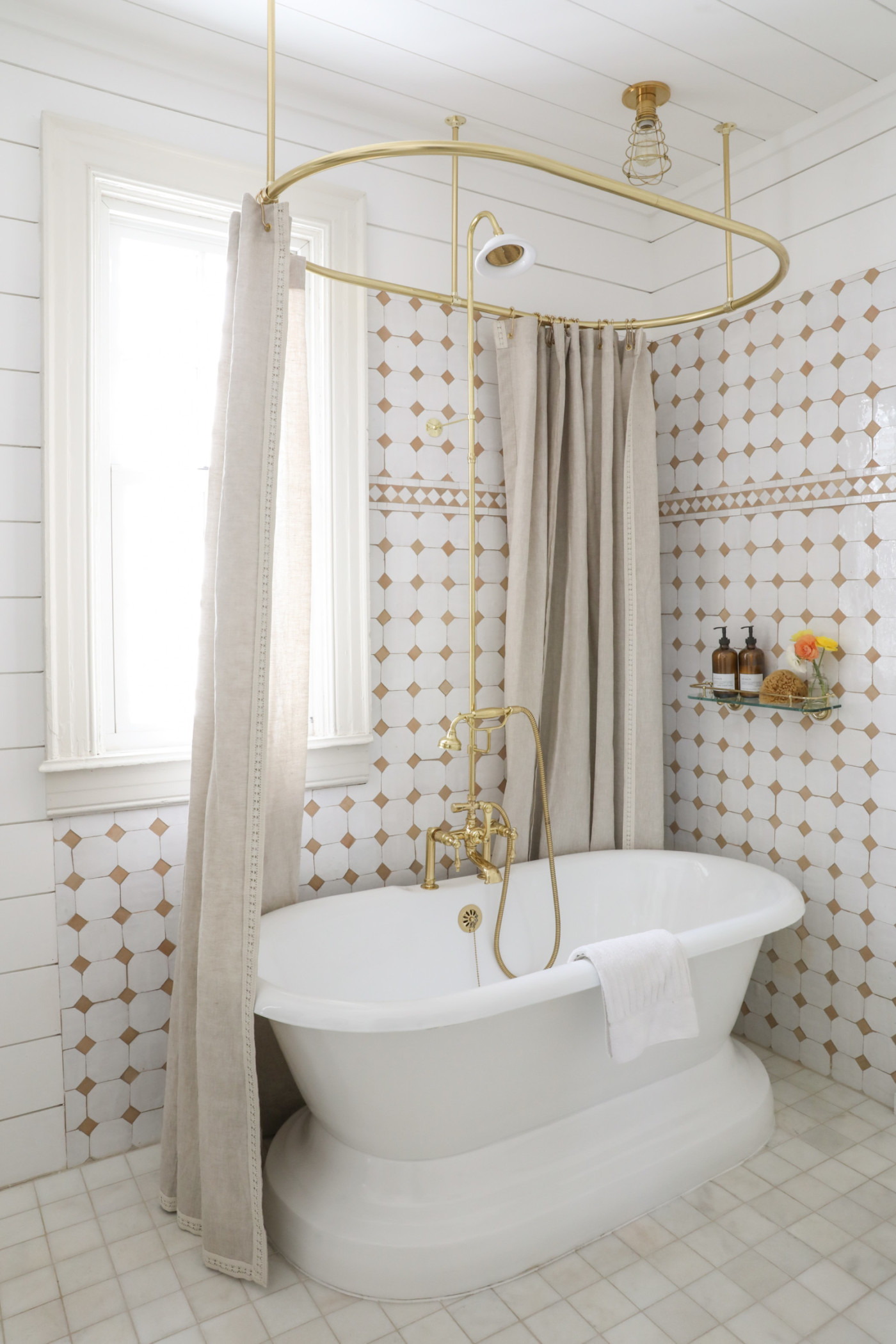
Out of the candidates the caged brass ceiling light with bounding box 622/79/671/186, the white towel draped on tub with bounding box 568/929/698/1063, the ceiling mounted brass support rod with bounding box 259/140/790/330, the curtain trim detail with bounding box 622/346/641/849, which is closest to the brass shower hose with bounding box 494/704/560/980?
the curtain trim detail with bounding box 622/346/641/849

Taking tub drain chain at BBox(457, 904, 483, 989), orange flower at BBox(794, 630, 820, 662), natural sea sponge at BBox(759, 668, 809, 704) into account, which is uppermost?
orange flower at BBox(794, 630, 820, 662)

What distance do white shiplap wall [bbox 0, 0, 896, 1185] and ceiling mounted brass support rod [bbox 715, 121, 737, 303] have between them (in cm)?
12

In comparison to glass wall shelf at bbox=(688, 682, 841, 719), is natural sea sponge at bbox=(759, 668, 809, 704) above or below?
above

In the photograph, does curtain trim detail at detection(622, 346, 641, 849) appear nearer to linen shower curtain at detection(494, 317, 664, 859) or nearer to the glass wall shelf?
linen shower curtain at detection(494, 317, 664, 859)

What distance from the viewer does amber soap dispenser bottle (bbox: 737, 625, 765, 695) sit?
2.60m

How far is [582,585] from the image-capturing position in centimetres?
269

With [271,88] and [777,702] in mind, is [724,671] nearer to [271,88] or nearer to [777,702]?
[777,702]

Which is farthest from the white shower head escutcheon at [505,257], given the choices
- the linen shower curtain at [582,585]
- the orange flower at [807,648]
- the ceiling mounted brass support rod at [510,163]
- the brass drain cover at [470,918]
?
the brass drain cover at [470,918]

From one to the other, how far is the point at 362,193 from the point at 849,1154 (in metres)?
2.86

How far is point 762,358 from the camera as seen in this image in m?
2.64

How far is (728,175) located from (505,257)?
1163mm

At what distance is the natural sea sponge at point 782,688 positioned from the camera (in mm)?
2439

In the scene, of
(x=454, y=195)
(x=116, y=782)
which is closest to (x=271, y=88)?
(x=454, y=195)

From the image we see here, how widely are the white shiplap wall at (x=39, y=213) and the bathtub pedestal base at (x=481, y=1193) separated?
699 mm
